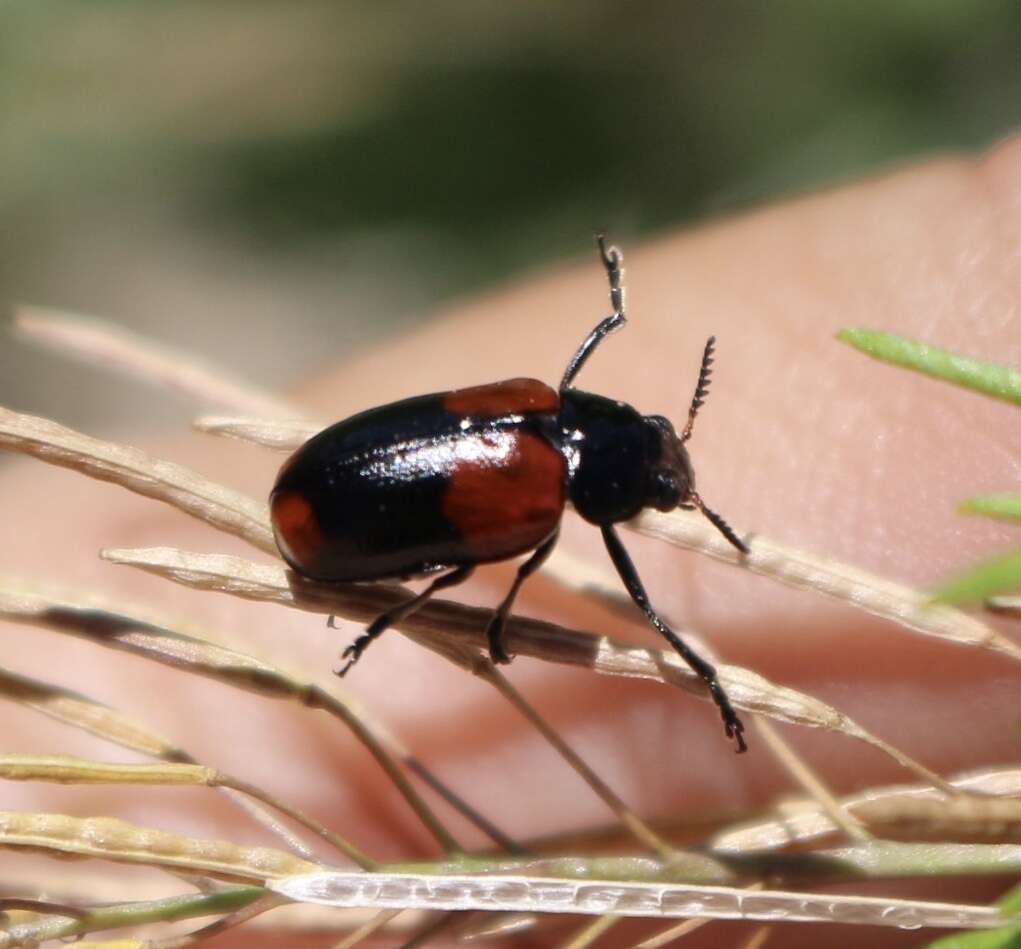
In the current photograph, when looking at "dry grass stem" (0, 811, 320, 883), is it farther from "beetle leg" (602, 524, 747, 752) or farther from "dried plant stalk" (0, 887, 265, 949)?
"beetle leg" (602, 524, 747, 752)

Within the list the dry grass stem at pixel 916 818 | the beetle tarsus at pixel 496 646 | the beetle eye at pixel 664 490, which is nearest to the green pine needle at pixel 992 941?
the dry grass stem at pixel 916 818

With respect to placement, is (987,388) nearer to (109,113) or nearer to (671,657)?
(671,657)

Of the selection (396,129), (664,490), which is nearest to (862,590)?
(664,490)

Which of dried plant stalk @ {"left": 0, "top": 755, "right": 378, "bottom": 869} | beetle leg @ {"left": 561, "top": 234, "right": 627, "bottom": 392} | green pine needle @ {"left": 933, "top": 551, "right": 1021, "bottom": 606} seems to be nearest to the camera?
green pine needle @ {"left": 933, "top": 551, "right": 1021, "bottom": 606}

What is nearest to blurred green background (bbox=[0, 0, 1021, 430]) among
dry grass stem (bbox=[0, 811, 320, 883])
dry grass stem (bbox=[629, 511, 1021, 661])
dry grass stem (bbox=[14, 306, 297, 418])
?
dry grass stem (bbox=[14, 306, 297, 418])

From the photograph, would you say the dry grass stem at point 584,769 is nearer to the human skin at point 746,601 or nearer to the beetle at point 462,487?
the beetle at point 462,487
